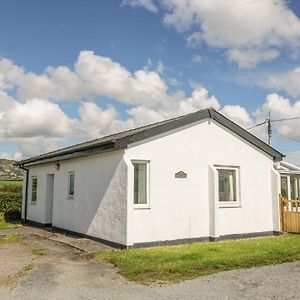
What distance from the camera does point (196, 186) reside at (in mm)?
13078

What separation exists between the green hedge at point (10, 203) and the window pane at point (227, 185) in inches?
544

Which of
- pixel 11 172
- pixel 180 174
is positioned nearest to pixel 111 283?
pixel 180 174

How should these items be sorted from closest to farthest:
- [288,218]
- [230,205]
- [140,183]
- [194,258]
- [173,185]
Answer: [194,258] < [140,183] < [173,185] < [230,205] < [288,218]

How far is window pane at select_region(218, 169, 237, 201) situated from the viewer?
13875mm

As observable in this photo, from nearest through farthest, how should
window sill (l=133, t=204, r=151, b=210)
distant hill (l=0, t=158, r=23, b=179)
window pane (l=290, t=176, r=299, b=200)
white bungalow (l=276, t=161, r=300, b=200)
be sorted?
window sill (l=133, t=204, r=151, b=210) → white bungalow (l=276, t=161, r=300, b=200) → window pane (l=290, t=176, r=299, b=200) → distant hill (l=0, t=158, r=23, b=179)

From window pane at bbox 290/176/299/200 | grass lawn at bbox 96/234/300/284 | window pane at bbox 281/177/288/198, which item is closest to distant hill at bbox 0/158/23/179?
grass lawn at bbox 96/234/300/284

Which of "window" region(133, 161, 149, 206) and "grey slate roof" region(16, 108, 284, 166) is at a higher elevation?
"grey slate roof" region(16, 108, 284, 166)

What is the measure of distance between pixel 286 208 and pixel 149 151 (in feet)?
22.0

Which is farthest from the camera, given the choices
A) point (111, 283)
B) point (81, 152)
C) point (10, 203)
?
point (10, 203)

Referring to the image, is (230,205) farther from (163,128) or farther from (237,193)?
(163,128)

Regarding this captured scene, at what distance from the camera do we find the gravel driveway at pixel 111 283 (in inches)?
259

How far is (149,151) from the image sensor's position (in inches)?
482

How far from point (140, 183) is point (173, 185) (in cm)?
116

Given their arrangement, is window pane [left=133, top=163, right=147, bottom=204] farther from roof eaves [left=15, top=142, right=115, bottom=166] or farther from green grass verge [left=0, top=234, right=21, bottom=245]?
green grass verge [left=0, top=234, right=21, bottom=245]
